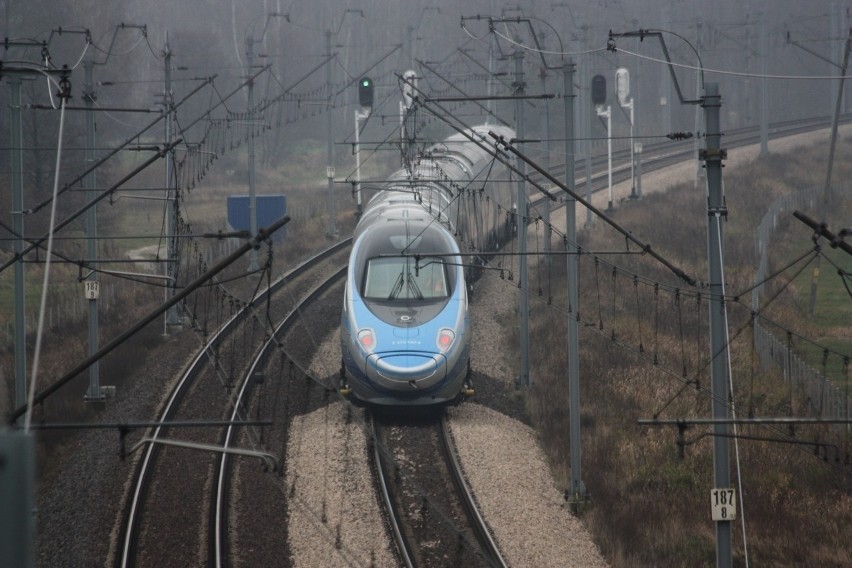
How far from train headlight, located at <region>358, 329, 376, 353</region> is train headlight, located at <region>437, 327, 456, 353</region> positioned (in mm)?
1098

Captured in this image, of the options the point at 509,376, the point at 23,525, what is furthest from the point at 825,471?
the point at 23,525

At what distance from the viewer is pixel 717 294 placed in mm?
11125

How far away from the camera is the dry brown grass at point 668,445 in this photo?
15039 mm

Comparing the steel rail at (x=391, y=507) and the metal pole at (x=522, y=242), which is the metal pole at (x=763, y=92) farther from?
the steel rail at (x=391, y=507)


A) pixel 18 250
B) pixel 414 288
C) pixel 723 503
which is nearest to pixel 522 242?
pixel 414 288

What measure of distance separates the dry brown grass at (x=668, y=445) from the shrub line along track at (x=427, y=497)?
174 cm

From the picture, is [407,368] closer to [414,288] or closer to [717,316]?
[414,288]

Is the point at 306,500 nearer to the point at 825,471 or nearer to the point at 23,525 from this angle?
the point at 825,471

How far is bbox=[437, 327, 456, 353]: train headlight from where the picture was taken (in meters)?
18.9

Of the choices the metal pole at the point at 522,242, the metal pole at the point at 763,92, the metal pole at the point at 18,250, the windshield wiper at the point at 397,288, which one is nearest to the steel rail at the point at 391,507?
the windshield wiper at the point at 397,288

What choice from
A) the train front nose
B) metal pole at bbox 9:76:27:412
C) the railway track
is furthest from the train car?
the railway track

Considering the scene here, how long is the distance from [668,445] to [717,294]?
8394 mm

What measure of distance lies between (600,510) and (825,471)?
3832mm

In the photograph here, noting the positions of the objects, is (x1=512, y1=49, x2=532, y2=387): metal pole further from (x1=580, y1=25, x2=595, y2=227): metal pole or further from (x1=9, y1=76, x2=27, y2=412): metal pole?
(x1=580, y1=25, x2=595, y2=227): metal pole
